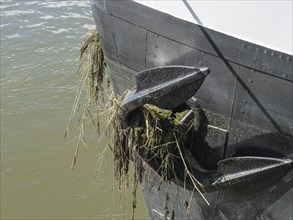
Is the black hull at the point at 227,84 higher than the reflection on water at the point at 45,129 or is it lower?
higher

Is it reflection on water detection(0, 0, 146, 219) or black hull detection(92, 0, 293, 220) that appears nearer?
black hull detection(92, 0, 293, 220)

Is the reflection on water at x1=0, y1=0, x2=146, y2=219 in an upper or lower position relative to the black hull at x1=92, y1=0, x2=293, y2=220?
lower

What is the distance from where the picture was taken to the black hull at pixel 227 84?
3.23m

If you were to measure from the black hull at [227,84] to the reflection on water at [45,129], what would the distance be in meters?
1.49

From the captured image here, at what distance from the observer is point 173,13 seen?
344cm

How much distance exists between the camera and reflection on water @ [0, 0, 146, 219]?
7078 millimetres

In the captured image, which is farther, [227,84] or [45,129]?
[45,129]

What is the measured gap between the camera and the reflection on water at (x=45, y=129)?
279 inches

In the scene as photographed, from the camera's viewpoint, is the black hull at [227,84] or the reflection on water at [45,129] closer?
the black hull at [227,84]

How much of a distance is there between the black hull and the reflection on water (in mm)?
1489

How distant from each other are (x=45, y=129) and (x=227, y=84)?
18.1 feet

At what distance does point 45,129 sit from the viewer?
839 centimetres

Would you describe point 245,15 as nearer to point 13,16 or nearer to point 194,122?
point 194,122

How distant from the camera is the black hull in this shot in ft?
10.6
